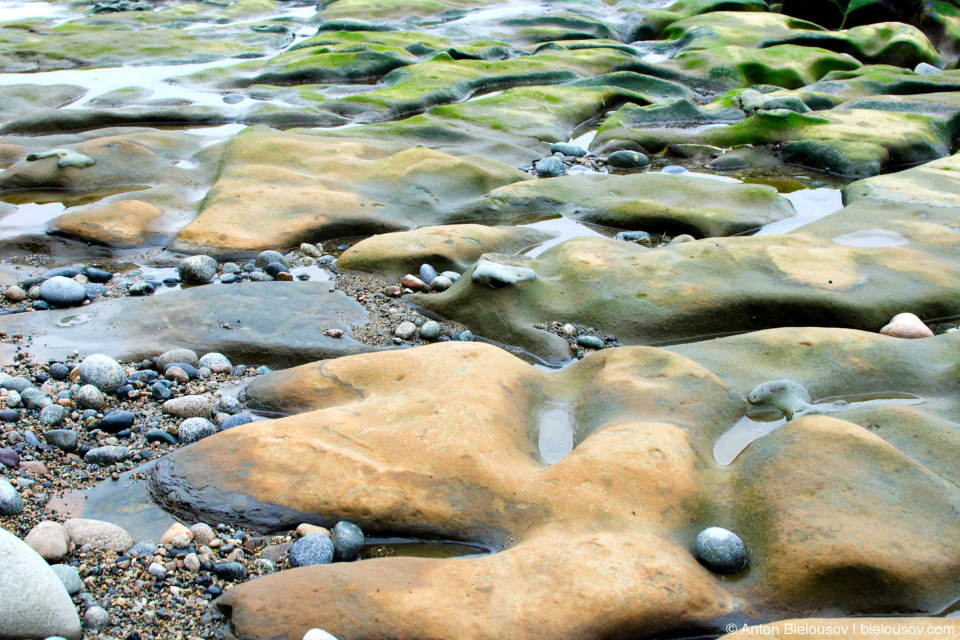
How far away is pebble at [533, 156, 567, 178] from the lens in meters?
6.77

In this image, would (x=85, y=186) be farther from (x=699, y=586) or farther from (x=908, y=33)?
(x=908, y=33)

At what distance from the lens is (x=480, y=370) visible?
3.11m

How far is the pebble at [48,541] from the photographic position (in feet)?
7.36

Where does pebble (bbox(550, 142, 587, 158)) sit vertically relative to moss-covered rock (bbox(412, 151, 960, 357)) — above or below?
below

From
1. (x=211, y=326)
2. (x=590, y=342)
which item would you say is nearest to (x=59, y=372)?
(x=211, y=326)

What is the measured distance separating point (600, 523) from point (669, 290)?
2.07 metres

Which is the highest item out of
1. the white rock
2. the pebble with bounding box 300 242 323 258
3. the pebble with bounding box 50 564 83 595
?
the white rock

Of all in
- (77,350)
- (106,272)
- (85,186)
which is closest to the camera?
(77,350)

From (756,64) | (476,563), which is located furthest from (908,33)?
(476,563)

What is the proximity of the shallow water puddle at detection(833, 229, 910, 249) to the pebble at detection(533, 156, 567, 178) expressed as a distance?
2.67 m

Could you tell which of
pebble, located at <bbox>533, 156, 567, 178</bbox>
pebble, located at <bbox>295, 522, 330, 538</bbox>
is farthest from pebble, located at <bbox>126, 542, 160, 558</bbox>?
pebble, located at <bbox>533, 156, 567, 178</bbox>

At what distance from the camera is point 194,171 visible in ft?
20.7

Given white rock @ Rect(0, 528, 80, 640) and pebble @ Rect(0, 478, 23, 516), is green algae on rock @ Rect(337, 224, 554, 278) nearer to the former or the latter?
pebble @ Rect(0, 478, 23, 516)

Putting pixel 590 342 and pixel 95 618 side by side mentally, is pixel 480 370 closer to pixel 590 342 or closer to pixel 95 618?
pixel 590 342
